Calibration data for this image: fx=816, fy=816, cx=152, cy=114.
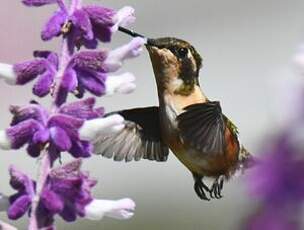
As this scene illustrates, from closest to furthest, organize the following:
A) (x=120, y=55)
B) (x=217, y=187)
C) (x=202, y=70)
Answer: (x=120, y=55) → (x=217, y=187) → (x=202, y=70)

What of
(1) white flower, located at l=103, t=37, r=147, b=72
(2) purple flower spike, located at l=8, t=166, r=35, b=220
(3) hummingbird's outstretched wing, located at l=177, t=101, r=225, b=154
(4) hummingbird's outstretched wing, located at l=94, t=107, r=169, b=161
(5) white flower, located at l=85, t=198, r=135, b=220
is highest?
(1) white flower, located at l=103, t=37, r=147, b=72

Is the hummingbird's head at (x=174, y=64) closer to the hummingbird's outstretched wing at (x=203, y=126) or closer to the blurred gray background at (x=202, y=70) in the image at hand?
the hummingbird's outstretched wing at (x=203, y=126)

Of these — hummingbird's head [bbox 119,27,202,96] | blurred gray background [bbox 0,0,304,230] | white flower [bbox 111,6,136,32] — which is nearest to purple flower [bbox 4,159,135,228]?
white flower [bbox 111,6,136,32]

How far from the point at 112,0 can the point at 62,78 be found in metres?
6.52

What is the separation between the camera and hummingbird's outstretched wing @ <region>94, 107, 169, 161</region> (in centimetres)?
184

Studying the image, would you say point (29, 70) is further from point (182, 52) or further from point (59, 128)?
point (182, 52)

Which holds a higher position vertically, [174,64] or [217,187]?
[174,64]

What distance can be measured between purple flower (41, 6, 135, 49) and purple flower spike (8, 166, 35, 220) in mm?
189

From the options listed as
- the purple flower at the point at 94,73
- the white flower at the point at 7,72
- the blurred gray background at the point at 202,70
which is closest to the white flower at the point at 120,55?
the purple flower at the point at 94,73

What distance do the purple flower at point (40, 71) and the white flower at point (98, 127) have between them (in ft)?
0.25

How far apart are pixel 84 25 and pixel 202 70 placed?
219 inches

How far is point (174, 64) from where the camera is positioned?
1.91 m

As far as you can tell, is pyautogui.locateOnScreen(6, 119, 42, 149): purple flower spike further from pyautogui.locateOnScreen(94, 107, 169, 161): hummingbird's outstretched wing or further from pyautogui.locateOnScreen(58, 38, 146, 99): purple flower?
pyautogui.locateOnScreen(94, 107, 169, 161): hummingbird's outstretched wing

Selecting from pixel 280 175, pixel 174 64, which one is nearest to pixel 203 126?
pixel 174 64
